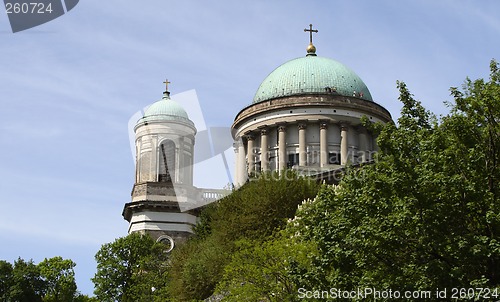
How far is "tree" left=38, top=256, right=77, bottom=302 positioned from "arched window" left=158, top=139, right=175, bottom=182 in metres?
21.1

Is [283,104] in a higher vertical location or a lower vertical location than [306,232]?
higher

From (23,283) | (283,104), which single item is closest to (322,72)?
(283,104)

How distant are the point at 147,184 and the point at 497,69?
1697 inches

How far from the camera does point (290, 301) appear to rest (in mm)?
28094

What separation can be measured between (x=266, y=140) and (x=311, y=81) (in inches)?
252

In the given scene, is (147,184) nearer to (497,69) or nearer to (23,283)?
(23,283)

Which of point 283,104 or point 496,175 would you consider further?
point 283,104

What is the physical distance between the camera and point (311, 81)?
69.5 m

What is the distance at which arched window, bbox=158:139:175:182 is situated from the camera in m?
66.8

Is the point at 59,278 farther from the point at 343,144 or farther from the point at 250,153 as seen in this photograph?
the point at 343,144

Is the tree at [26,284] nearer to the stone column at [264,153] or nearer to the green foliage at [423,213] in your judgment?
the stone column at [264,153]

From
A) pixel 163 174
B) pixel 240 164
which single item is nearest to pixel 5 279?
pixel 163 174

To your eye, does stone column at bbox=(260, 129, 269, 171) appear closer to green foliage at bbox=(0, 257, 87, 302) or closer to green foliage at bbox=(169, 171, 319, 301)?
green foliage at bbox=(169, 171, 319, 301)

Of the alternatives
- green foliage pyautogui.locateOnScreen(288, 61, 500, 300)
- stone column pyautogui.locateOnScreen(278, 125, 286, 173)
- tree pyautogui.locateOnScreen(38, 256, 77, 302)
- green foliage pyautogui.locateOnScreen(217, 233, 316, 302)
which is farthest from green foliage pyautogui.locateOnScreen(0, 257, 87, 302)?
green foliage pyautogui.locateOnScreen(288, 61, 500, 300)
